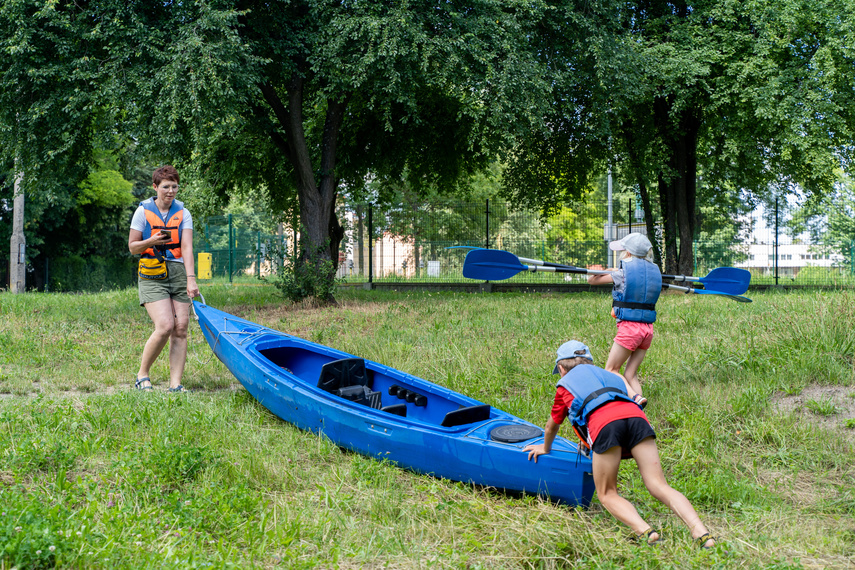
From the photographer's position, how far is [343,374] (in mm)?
5488

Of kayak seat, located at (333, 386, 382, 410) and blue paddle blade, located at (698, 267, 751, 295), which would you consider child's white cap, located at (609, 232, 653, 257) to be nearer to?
blue paddle blade, located at (698, 267, 751, 295)

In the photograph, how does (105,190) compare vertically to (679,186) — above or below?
above

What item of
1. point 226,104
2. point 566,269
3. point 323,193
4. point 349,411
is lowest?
point 349,411

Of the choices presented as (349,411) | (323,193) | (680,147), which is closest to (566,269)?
(349,411)

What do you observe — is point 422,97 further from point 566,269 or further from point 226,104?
point 566,269

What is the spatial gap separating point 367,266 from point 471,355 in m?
12.7

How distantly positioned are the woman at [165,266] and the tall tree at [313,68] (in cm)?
398

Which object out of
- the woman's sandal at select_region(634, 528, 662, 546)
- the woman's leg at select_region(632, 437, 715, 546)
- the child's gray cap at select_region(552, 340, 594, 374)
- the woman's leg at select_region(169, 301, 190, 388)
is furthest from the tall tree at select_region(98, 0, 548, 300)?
the woman's sandal at select_region(634, 528, 662, 546)

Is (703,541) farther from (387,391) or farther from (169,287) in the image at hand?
(169,287)

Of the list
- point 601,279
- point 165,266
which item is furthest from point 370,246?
point 601,279

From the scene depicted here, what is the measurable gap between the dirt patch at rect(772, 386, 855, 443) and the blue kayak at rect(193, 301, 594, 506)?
2.54m

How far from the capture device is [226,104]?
10.0 meters

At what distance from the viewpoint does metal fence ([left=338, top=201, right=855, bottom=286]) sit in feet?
64.0

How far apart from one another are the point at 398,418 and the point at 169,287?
2936 millimetres
